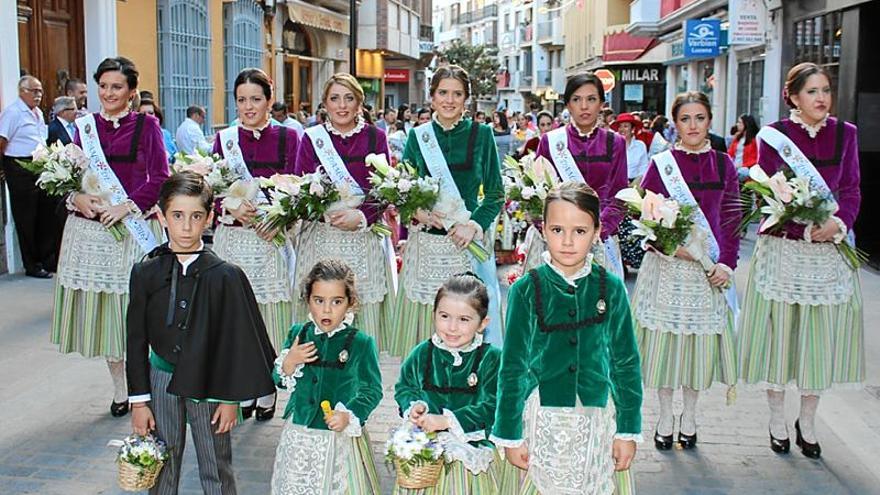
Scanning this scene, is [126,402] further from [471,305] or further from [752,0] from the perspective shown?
[752,0]

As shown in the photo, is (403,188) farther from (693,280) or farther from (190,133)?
(190,133)

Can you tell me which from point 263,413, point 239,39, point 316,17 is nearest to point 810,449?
point 263,413

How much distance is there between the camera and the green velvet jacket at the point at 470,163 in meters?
5.48

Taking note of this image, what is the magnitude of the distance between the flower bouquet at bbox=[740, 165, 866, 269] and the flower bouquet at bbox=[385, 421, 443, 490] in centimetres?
218

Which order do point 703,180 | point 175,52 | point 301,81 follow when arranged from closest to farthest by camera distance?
point 703,180
point 175,52
point 301,81

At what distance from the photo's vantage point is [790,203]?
480 cm

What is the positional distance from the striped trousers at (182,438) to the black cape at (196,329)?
84 millimetres

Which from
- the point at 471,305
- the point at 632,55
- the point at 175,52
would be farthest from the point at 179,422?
the point at 632,55

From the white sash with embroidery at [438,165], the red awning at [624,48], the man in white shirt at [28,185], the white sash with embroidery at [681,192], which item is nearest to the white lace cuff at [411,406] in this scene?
the white sash with embroidery at [438,165]

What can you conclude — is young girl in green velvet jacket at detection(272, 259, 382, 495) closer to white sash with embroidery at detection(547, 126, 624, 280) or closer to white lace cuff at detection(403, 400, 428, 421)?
white lace cuff at detection(403, 400, 428, 421)

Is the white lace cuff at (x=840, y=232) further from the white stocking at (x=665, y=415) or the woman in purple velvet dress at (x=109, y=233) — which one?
the woman in purple velvet dress at (x=109, y=233)

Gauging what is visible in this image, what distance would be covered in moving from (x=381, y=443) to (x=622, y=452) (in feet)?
7.52

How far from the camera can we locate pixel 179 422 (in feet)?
12.9

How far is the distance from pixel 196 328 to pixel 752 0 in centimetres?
1560
